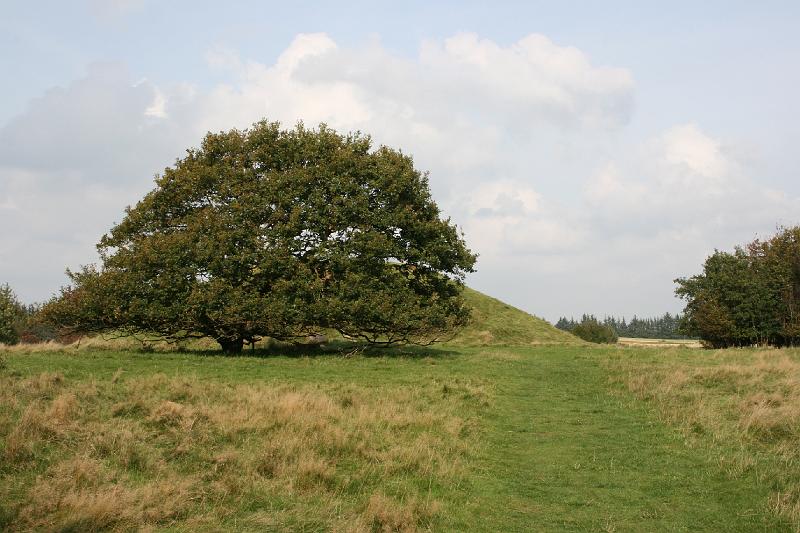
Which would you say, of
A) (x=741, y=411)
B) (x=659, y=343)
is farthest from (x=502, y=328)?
(x=659, y=343)

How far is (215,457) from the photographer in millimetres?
11844

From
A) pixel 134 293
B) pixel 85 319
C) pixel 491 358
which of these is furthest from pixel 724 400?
pixel 85 319

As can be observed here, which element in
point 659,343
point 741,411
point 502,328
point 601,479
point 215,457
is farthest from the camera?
point 659,343

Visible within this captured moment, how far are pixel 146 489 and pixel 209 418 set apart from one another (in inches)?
200

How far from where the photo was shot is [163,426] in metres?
13.8

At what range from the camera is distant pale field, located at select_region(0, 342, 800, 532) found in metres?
9.49

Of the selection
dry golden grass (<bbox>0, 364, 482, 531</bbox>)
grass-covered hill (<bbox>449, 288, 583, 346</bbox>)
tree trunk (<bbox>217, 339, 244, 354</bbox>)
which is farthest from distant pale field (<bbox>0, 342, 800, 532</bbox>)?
grass-covered hill (<bbox>449, 288, 583, 346</bbox>)

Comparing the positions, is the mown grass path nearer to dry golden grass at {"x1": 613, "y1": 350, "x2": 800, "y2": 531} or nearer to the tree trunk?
dry golden grass at {"x1": 613, "y1": 350, "x2": 800, "y2": 531}

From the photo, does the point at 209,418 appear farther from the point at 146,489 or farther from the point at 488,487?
the point at 488,487

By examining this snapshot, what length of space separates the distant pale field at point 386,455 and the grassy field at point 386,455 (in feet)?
0.15

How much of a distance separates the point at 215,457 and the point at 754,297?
59429 mm

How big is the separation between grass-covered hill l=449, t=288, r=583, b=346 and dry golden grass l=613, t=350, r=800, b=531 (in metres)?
21.6

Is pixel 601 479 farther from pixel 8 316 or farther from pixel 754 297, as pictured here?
pixel 8 316

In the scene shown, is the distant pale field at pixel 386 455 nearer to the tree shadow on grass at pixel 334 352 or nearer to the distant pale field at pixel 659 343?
the tree shadow on grass at pixel 334 352
